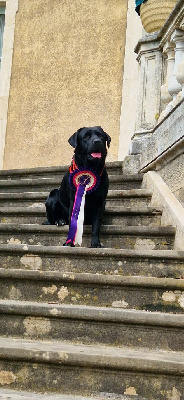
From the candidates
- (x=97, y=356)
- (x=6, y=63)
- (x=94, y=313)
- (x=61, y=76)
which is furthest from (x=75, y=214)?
(x=6, y=63)

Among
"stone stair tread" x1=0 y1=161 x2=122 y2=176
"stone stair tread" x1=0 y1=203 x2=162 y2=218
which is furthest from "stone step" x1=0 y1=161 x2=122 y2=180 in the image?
"stone stair tread" x1=0 y1=203 x2=162 y2=218

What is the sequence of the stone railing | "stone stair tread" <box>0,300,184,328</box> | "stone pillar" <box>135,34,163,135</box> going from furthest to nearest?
1. "stone pillar" <box>135,34,163,135</box>
2. the stone railing
3. "stone stair tread" <box>0,300,184,328</box>

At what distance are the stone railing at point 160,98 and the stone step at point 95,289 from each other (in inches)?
41.2

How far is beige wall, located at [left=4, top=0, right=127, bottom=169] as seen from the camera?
6.45 metres

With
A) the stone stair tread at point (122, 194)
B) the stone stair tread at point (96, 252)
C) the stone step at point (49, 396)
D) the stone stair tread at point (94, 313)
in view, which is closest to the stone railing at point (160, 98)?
the stone stair tread at point (122, 194)

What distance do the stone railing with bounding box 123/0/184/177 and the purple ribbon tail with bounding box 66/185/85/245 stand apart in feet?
2.07

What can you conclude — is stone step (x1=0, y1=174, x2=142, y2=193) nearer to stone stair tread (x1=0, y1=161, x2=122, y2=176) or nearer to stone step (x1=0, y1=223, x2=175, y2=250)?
stone stair tread (x1=0, y1=161, x2=122, y2=176)

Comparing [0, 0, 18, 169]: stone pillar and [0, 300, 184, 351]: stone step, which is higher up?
[0, 0, 18, 169]: stone pillar

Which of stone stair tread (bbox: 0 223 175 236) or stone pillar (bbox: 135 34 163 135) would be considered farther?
stone pillar (bbox: 135 34 163 135)

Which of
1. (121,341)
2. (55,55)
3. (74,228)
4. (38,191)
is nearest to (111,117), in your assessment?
(55,55)

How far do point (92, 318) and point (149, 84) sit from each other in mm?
2503

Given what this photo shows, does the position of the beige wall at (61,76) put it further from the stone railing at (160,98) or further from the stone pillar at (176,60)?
the stone pillar at (176,60)

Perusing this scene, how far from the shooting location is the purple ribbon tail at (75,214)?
2.93 metres

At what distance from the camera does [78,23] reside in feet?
22.1
